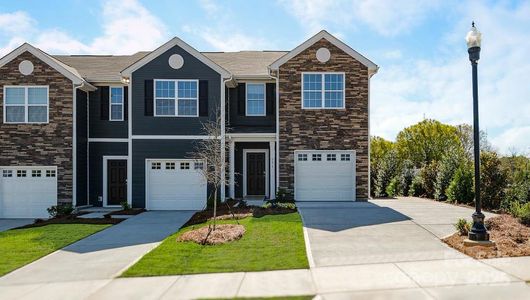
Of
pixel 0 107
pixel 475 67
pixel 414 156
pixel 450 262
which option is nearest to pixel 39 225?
pixel 0 107

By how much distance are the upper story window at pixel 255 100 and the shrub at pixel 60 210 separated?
8749mm

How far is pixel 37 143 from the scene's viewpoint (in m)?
18.1

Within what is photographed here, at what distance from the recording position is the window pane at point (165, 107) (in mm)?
18172

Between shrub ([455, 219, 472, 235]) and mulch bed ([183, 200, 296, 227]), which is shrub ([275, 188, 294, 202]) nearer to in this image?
mulch bed ([183, 200, 296, 227])

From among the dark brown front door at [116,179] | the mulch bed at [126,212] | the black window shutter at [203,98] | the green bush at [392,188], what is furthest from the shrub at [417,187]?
the dark brown front door at [116,179]

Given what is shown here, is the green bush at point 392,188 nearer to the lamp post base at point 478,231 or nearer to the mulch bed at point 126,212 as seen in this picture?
the lamp post base at point 478,231

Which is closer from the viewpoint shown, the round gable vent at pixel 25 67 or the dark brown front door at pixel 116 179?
the round gable vent at pixel 25 67

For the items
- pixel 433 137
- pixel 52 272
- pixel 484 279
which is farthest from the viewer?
pixel 433 137

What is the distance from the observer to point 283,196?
17.5m

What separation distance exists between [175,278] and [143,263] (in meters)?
1.50

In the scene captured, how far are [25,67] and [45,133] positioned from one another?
3034 mm

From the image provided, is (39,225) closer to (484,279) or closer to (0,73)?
(0,73)

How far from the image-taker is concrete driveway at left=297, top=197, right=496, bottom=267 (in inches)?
352

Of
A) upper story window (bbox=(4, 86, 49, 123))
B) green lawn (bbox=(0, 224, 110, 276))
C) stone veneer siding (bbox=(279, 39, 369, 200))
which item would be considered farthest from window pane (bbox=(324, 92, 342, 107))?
upper story window (bbox=(4, 86, 49, 123))
